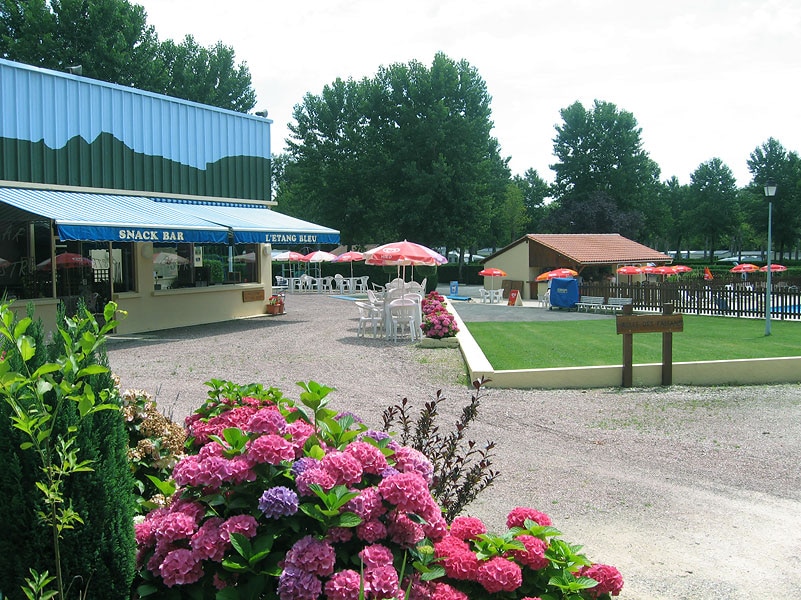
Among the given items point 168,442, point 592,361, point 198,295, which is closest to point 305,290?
point 198,295

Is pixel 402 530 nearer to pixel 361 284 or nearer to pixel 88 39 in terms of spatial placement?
pixel 361 284

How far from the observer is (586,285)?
32.3 m

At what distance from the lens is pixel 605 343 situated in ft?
54.9

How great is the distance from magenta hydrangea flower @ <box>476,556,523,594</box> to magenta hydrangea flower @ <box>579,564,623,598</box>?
1.47 feet

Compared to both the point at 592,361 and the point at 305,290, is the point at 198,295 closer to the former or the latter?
the point at 592,361

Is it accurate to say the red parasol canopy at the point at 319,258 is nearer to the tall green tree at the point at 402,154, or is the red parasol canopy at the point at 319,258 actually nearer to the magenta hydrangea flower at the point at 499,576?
the tall green tree at the point at 402,154

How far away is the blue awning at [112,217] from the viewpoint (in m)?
14.5

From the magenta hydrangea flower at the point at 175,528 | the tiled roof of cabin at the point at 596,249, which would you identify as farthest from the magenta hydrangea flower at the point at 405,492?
the tiled roof of cabin at the point at 596,249

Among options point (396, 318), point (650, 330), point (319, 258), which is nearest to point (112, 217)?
point (396, 318)

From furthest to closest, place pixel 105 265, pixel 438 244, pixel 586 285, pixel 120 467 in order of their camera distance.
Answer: pixel 438 244 → pixel 586 285 → pixel 105 265 → pixel 120 467

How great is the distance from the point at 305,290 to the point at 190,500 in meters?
38.2

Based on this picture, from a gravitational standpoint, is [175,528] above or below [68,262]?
below

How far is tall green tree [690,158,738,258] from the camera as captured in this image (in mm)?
73312

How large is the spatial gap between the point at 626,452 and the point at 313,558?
18.1 ft
